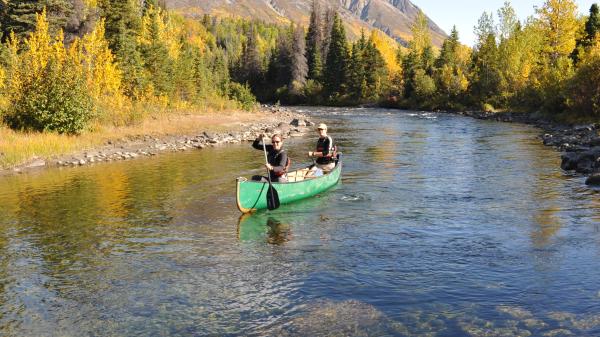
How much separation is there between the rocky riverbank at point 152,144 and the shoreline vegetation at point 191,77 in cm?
71

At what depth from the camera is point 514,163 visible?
24500 mm

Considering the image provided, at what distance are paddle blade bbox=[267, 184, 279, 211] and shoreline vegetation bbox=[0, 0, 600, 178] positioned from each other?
13.4m

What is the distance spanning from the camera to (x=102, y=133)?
32312mm

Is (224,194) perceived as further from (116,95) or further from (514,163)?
(116,95)

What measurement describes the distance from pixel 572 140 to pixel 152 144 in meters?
24.5

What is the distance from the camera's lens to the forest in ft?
97.9

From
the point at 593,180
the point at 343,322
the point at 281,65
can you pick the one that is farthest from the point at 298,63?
the point at 343,322

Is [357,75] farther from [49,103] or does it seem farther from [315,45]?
[49,103]

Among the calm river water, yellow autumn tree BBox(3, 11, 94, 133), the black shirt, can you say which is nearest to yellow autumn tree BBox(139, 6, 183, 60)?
yellow autumn tree BBox(3, 11, 94, 133)

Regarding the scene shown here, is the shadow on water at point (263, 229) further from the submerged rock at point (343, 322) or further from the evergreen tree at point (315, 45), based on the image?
the evergreen tree at point (315, 45)

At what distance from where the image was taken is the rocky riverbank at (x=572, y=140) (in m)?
21.7

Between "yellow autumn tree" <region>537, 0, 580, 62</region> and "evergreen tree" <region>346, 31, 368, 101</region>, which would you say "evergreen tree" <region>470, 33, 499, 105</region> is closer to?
"yellow autumn tree" <region>537, 0, 580, 62</region>

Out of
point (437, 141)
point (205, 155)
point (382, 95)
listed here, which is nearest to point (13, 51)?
point (205, 155)

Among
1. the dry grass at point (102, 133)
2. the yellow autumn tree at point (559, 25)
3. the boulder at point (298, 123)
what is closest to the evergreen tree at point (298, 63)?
the yellow autumn tree at point (559, 25)
